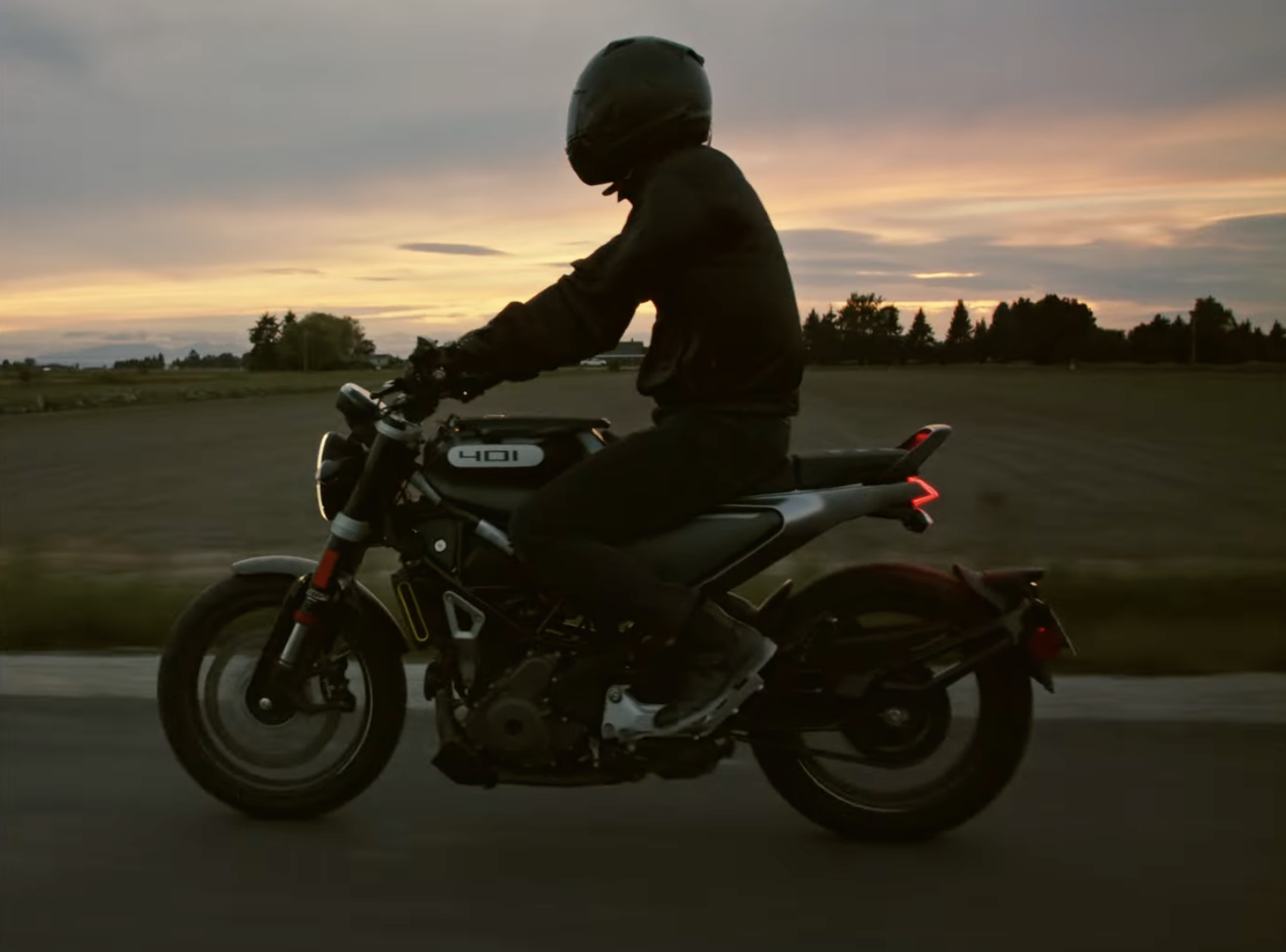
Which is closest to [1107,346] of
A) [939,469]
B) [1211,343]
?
[1211,343]

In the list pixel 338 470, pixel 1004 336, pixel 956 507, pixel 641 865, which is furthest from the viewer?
pixel 1004 336

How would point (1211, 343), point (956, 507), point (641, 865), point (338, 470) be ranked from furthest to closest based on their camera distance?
point (1211, 343) < point (956, 507) < point (338, 470) < point (641, 865)

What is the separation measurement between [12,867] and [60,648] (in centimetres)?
336

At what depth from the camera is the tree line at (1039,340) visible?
3933 centimetres

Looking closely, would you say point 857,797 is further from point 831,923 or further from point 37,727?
point 37,727

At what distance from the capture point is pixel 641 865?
3758 millimetres

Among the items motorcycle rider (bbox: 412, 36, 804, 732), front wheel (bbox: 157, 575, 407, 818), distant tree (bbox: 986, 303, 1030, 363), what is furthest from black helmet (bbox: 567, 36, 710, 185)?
distant tree (bbox: 986, 303, 1030, 363)

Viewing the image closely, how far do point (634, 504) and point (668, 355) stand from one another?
A: 1.42ft

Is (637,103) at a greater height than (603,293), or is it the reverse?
(637,103)

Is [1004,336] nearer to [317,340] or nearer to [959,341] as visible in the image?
[959,341]

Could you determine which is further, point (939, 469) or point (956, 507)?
point (939, 469)

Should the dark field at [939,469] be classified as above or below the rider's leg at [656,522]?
below

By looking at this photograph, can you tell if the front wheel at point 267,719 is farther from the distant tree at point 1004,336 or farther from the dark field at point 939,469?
the distant tree at point 1004,336

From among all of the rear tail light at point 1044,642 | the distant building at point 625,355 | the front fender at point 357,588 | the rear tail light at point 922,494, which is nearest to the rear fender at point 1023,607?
the rear tail light at point 1044,642
